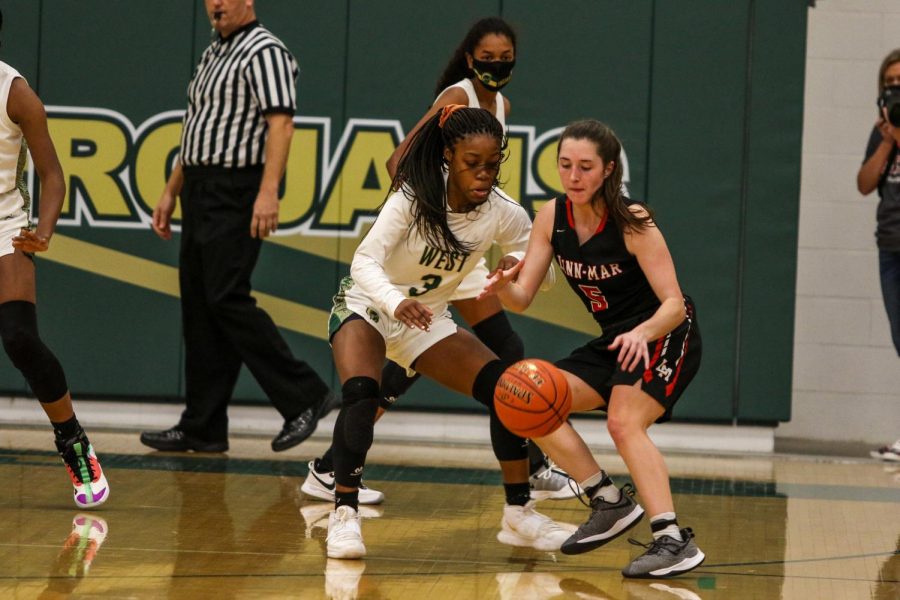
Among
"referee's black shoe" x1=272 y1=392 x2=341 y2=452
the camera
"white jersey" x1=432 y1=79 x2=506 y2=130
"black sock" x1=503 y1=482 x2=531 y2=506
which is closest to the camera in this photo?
"black sock" x1=503 y1=482 x2=531 y2=506

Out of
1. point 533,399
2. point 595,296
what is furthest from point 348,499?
point 595,296

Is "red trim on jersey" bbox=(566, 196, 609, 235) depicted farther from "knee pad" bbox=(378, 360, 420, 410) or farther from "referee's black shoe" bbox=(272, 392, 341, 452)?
"referee's black shoe" bbox=(272, 392, 341, 452)

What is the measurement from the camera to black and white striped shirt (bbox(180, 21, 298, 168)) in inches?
230

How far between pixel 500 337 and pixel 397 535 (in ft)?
3.10

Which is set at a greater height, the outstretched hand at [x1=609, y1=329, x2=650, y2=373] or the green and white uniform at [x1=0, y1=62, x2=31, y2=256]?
the green and white uniform at [x1=0, y1=62, x2=31, y2=256]

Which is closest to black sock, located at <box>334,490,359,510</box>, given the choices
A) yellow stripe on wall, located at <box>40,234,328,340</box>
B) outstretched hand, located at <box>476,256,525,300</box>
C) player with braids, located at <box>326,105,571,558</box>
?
player with braids, located at <box>326,105,571,558</box>

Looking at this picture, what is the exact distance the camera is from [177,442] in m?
6.01

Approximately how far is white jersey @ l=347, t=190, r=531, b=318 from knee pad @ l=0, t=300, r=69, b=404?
105cm

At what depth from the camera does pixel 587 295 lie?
14.1 feet

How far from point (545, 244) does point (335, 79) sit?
9.18 ft

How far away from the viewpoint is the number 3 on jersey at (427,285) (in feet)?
14.3

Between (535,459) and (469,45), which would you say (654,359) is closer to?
(535,459)

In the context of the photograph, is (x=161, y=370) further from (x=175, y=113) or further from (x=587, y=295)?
(x=587, y=295)

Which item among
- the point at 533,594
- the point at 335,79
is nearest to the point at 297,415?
the point at 335,79
